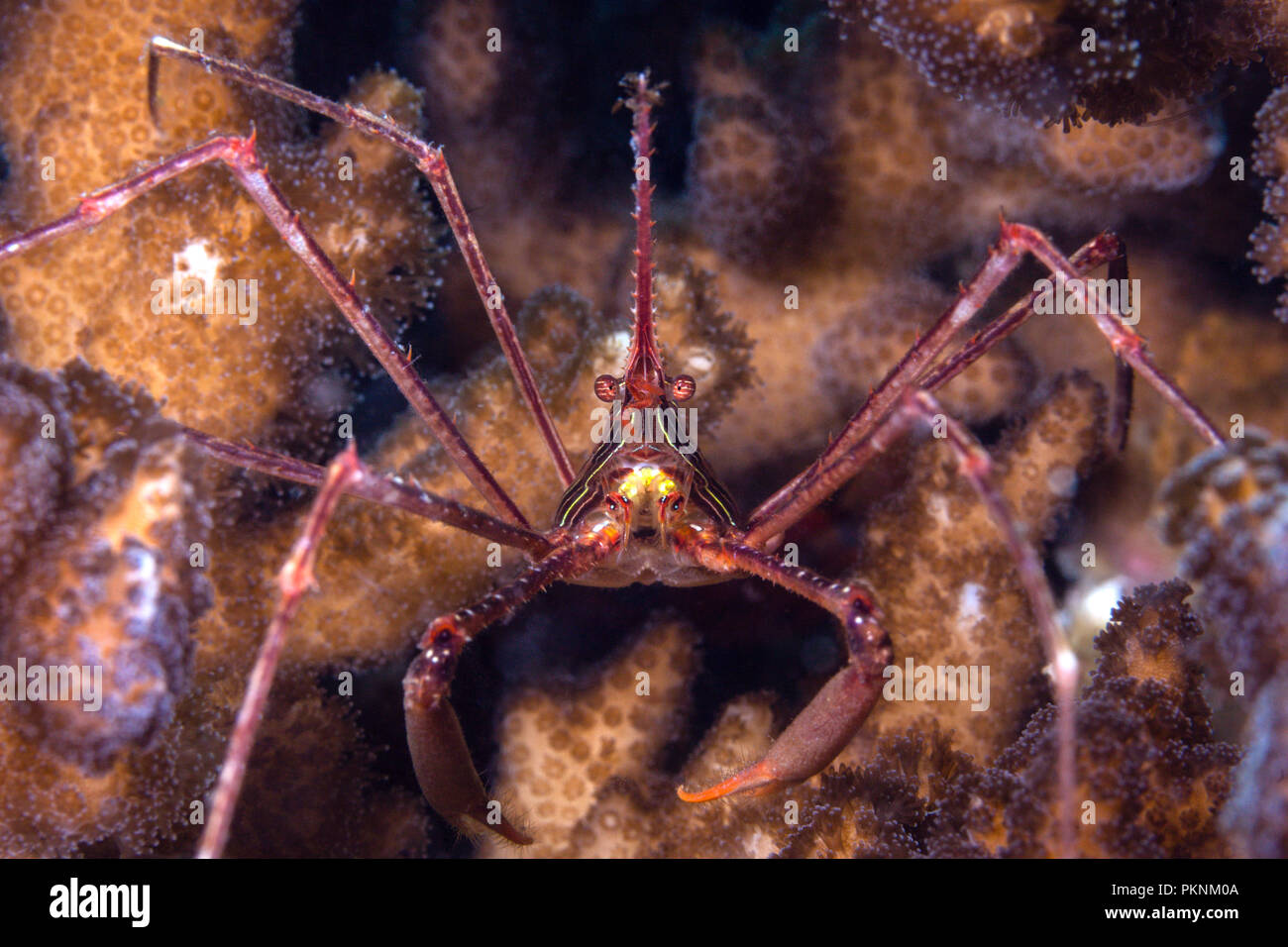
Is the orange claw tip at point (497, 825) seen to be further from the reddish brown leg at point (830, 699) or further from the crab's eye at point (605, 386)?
the crab's eye at point (605, 386)

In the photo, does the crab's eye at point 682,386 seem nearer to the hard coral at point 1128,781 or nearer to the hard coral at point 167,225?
the hard coral at point 167,225

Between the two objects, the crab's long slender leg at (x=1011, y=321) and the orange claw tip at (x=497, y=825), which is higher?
the crab's long slender leg at (x=1011, y=321)

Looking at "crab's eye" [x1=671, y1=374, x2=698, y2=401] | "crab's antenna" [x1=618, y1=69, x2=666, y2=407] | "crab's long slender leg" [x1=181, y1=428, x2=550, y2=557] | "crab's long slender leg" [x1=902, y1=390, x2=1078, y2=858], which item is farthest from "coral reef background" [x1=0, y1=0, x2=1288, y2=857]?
"crab's antenna" [x1=618, y1=69, x2=666, y2=407]

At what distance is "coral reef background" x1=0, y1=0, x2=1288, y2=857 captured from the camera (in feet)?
4.98

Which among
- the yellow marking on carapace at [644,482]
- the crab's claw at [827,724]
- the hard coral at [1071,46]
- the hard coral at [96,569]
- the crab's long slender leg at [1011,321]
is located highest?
the hard coral at [1071,46]

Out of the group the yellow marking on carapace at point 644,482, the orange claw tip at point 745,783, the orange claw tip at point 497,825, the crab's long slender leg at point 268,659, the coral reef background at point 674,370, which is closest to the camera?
the crab's long slender leg at point 268,659

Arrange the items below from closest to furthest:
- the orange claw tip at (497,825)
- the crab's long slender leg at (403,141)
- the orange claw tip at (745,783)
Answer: the orange claw tip at (745,783) < the orange claw tip at (497,825) < the crab's long slender leg at (403,141)

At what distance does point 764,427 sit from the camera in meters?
3.17

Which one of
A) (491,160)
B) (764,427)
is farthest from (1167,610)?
(491,160)

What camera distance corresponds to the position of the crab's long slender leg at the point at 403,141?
90.4 inches

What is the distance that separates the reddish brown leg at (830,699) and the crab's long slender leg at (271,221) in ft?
3.65

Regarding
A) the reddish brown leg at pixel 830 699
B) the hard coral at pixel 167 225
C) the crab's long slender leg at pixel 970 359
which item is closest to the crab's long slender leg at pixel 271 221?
the hard coral at pixel 167 225

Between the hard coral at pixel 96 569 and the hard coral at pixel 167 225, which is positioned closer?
the hard coral at pixel 96 569
